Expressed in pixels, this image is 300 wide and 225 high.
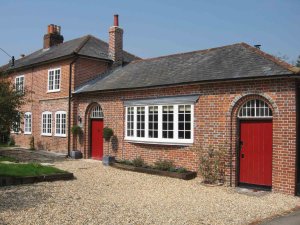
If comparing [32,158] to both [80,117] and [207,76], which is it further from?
[207,76]

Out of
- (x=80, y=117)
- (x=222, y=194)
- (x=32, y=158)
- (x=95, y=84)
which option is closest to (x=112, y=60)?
(x=95, y=84)

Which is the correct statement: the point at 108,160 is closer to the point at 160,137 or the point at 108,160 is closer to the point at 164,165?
the point at 160,137

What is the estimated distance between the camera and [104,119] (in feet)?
59.0

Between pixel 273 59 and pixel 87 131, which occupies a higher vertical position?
pixel 273 59

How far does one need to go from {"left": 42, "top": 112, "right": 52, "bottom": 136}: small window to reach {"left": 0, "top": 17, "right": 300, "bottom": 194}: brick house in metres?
3.53

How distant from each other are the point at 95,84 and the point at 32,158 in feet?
17.6

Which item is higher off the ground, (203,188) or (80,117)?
(80,117)

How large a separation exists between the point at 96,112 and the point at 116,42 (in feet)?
19.3

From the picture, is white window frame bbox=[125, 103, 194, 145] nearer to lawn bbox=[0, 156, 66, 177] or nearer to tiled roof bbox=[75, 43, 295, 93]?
tiled roof bbox=[75, 43, 295, 93]

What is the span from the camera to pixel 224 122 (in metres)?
12.5

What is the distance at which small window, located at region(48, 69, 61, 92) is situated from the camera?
71.8 ft

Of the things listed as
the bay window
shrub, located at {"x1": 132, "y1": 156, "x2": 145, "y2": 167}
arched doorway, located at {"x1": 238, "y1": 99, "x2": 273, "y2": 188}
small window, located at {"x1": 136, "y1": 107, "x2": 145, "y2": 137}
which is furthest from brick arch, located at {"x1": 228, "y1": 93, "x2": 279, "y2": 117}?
shrub, located at {"x1": 132, "y1": 156, "x2": 145, "y2": 167}

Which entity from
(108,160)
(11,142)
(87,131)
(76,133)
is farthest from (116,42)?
(11,142)

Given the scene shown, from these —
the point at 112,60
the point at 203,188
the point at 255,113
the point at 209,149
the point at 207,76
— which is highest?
the point at 112,60
